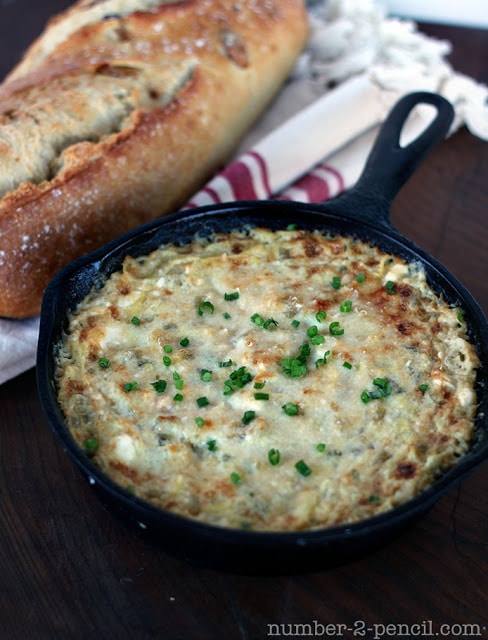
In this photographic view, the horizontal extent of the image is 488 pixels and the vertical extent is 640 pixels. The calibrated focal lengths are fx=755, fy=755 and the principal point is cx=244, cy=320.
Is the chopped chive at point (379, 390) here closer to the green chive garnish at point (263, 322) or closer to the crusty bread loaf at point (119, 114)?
the green chive garnish at point (263, 322)

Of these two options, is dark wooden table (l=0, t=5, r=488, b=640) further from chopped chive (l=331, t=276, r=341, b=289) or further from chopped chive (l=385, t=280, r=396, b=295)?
chopped chive (l=331, t=276, r=341, b=289)

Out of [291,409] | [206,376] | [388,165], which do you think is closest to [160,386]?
[206,376]

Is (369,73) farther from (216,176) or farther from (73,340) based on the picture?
(73,340)

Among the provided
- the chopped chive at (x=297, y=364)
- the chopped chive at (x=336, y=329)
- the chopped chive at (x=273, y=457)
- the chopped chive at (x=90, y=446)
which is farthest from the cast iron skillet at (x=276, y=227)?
the chopped chive at (x=297, y=364)

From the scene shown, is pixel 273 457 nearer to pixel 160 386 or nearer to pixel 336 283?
pixel 160 386

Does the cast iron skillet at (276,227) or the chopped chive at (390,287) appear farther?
the chopped chive at (390,287)

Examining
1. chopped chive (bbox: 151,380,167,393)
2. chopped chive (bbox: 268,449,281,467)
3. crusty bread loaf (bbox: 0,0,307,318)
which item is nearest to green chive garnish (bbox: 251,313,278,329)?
chopped chive (bbox: 151,380,167,393)
